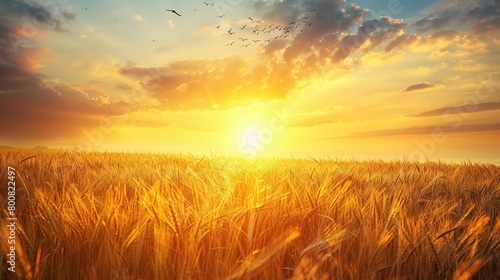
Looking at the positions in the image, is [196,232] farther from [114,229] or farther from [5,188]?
[5,188]

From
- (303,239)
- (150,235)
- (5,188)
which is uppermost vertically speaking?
(5,188)

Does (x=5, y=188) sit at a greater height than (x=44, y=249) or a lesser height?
greater

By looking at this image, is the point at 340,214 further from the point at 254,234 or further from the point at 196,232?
the point at 196,232

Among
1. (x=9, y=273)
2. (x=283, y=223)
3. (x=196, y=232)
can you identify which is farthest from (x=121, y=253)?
(x=283, y=223)

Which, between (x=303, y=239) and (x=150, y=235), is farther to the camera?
(x=303, y=239)

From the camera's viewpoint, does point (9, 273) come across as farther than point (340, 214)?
No

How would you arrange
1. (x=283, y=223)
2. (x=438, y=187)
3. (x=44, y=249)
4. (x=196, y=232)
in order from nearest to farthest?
1. (x=196, y=232)
2. (x=44, y=249)
3. (x=283, y=223)
4. (x=438, y=187)

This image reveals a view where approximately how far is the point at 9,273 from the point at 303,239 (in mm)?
1140

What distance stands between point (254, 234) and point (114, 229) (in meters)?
0.57

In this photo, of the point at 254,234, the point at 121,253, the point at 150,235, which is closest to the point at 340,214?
the point at 254,234

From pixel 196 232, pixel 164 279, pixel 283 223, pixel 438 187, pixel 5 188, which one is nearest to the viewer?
pixel 164 279

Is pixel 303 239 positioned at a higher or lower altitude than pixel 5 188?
lower

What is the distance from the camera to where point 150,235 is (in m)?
1.32

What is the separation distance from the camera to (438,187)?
10.2ft
